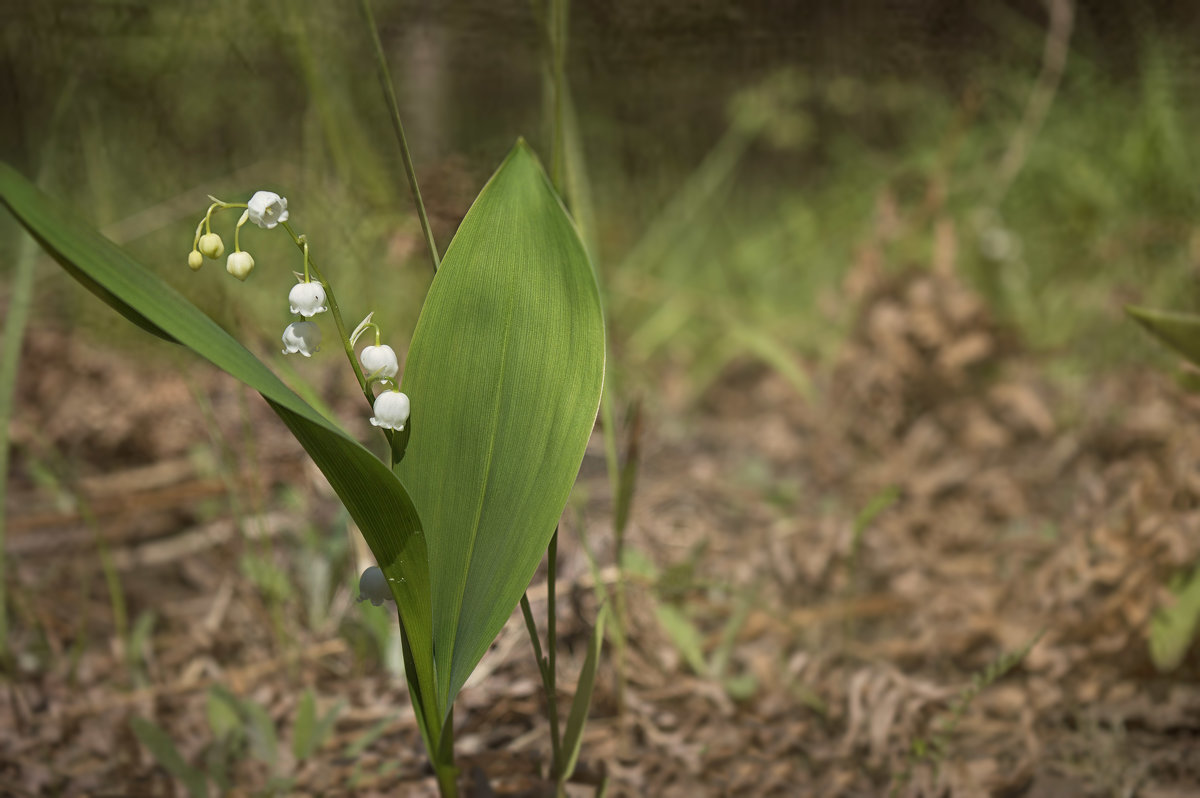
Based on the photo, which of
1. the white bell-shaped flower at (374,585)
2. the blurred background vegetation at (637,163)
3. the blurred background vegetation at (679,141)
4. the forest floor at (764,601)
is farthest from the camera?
the blurred background vegetation at (679,141)

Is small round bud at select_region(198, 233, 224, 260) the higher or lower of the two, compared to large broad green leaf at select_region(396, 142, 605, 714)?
higher

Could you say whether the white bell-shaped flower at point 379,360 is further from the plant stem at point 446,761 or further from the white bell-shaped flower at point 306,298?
the plant stem at point 446,761

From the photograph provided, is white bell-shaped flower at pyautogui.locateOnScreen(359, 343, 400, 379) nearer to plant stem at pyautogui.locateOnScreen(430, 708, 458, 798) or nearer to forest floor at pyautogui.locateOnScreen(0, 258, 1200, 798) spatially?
plant stem at pyautogui.locateOnScreen(430, 708, 458, 798)

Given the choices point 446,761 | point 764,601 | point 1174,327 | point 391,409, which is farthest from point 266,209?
point 764,601

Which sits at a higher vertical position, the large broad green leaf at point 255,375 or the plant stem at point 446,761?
the large broad green leaf at point 255,375

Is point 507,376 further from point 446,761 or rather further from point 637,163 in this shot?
point 637,163

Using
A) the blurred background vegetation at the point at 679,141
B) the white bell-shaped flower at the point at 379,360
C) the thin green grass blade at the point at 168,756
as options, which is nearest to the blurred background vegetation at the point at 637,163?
the blurred background vegetation at the point at 679,141

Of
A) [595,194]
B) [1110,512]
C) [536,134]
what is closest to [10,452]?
[536,134]

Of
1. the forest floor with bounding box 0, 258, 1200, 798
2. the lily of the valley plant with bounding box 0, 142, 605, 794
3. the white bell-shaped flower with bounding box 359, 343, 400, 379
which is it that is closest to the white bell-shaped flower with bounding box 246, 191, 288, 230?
the lily of the valley plant with bounding box 0, 142, 605, 794
